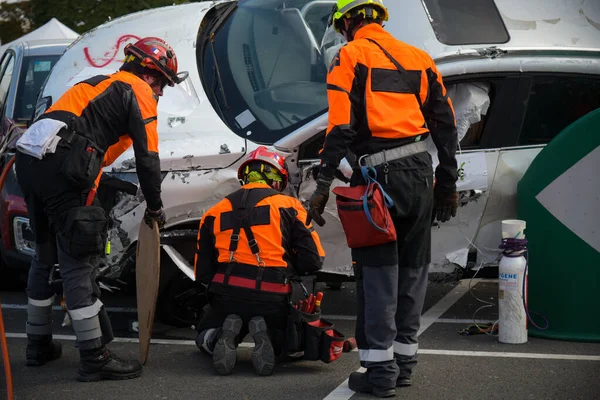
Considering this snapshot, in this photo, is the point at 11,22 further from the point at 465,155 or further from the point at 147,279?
the point at 465,155

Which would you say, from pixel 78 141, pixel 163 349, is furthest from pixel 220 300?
pixel 78 141

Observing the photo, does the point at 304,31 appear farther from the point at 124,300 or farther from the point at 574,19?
the point at 124,300

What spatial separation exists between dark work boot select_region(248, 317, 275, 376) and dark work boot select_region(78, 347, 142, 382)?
66 cm

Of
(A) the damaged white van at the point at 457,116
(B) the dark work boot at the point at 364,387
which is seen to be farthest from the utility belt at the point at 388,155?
(A) the damaged white van at the point at 457,116

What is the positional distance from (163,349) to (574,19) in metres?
3.29

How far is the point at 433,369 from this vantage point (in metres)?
5.29

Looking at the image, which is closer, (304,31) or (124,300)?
(304,31)

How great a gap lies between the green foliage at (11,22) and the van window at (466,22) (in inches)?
570

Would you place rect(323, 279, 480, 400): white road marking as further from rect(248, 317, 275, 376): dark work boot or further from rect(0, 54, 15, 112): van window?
rect(0, 54, 15, 112): van window

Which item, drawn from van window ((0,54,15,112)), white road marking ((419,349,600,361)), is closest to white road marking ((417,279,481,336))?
white road marking ((419,349,600,361))

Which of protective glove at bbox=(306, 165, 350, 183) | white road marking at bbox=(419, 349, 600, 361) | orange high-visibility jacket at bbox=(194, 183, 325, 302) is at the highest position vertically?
protective glove at bbox=(306, 165, 350, 183)

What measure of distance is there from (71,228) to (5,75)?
513cm

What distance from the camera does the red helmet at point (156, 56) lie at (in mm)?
5340

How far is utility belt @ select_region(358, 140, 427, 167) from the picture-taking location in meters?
4.73
